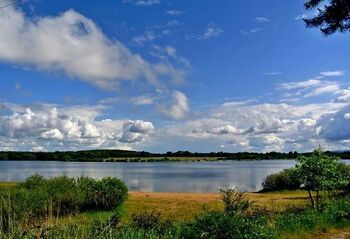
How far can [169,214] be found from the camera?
89.0 feet

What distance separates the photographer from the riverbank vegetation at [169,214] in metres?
10.2

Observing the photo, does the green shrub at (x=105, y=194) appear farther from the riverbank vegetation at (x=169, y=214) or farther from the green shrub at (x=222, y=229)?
the green shrub at (x=222, y=229)

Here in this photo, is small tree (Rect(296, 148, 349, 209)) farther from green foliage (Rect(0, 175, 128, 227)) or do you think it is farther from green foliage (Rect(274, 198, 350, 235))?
green foliage (Rect(0, 175, 128, 227))

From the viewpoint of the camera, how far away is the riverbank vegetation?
1017 centimetres

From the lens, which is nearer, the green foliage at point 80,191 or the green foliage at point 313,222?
the green foliage at point 313,222

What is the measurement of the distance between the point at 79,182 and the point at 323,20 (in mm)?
25439

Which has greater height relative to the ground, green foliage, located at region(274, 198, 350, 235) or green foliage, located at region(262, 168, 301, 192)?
green foliage, located at region(274, 198, 350, 235)

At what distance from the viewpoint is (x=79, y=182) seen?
107 ft

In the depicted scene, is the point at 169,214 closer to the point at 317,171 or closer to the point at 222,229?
the point at 317,171

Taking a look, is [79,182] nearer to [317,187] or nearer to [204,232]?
[317,187]

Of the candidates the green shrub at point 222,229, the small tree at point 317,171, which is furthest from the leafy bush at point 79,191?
the green shrub at point 222,229

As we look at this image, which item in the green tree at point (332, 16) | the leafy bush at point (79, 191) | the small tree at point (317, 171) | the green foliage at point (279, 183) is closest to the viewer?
the green tree at point (332, 16)

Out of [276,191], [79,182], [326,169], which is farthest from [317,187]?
[276,191]

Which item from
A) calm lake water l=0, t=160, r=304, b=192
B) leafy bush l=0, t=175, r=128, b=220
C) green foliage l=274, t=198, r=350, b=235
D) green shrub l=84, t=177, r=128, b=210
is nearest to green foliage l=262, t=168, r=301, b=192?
calm lake water l=0, t=160, r=304, b=192
